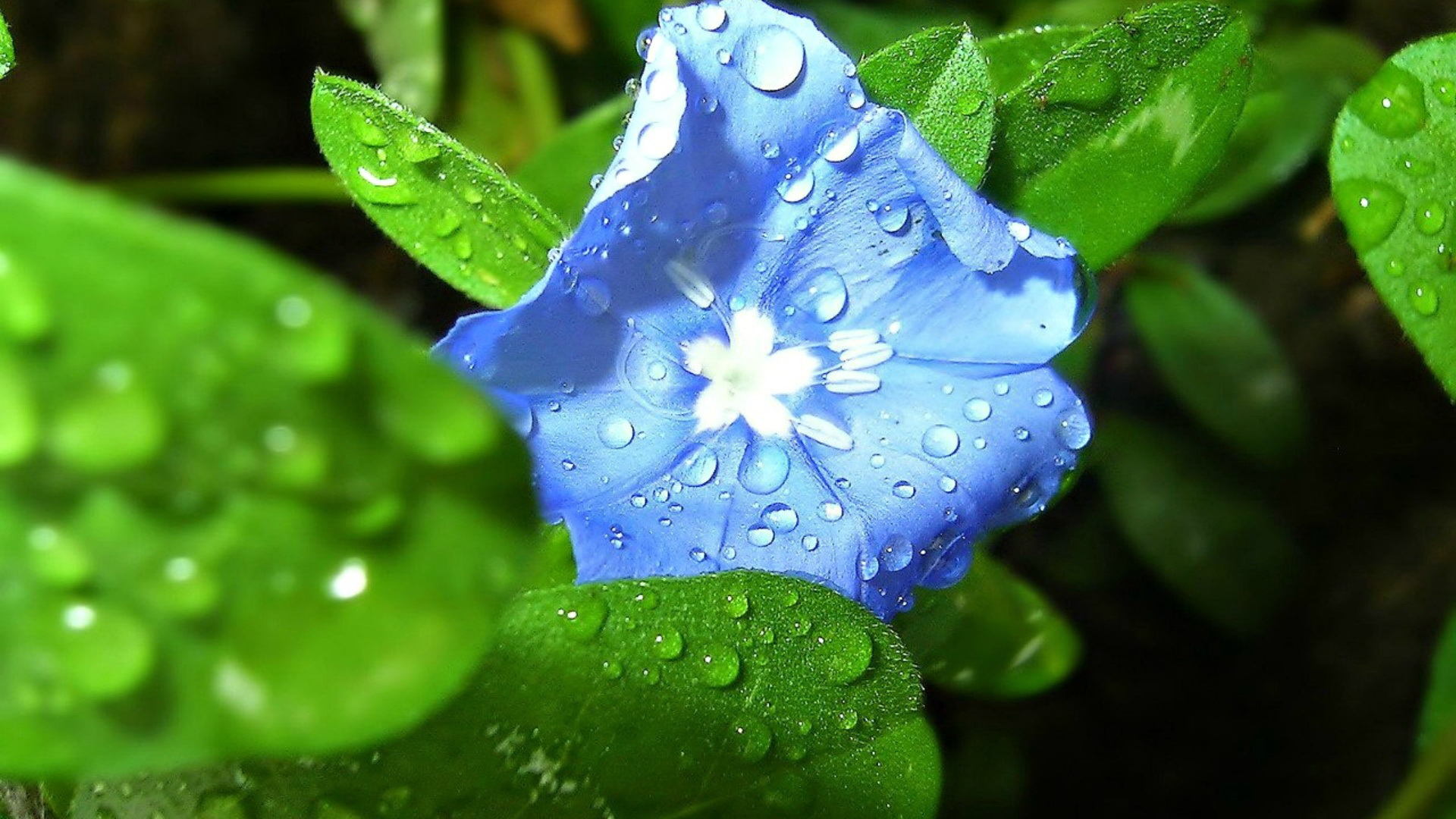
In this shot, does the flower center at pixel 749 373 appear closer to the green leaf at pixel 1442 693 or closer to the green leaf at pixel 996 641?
the green leaf at pixel 996 641

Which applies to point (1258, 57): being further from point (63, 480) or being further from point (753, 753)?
point (63, 480)

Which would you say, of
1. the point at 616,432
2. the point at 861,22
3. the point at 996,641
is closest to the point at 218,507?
the point at 616,432

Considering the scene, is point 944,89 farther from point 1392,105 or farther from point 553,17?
point 553,17

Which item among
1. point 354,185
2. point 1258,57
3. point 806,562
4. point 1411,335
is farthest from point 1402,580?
point 354,185

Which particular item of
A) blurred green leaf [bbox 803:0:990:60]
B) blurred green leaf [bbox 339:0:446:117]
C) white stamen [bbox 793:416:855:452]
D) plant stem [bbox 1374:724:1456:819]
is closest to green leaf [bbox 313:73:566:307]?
white stamen [bbox 793:416:855:452]

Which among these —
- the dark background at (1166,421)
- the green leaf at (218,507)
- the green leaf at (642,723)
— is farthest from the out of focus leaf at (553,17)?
the green leaf at (218,507)

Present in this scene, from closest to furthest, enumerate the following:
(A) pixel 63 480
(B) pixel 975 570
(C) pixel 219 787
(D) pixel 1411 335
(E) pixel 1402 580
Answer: (A) pixel 63 480
(C) pixel 219 787
(D) pixel 1411 335
(B) pixel 975 570
(E) pixel 1402 580

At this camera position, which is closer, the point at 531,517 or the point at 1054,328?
the point at 531,517

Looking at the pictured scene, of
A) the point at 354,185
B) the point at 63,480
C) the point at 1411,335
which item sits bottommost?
the point at 1411,335
